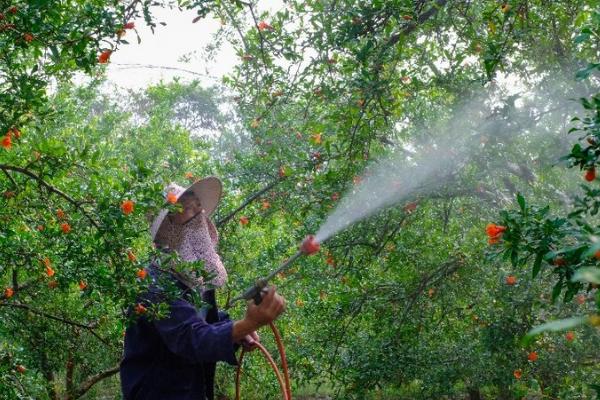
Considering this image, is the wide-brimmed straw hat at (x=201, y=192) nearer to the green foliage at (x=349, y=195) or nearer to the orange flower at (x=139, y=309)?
the green foliage at (x=349, y=195)

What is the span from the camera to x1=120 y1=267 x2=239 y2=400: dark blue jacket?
2316 millimetres

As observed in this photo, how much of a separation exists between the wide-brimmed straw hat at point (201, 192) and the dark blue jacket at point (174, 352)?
0.21 metres

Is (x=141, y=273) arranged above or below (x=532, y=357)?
above

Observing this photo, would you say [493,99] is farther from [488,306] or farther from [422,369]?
[422,369]

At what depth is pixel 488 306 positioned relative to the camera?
16.9 feet

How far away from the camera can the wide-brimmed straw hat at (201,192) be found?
8.86ft

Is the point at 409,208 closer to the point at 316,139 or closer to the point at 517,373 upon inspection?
the point at 316,139

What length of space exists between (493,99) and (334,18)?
9.30 ft

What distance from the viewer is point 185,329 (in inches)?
93.4

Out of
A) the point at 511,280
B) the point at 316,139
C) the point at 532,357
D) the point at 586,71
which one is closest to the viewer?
the point at 586,71

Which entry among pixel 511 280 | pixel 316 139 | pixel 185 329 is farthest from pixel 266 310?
pixel 511 280

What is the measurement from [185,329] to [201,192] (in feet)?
2.50

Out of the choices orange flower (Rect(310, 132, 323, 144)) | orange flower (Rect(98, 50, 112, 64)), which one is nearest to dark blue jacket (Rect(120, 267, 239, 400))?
orange flower (Rect(98, 50, 112, 64))

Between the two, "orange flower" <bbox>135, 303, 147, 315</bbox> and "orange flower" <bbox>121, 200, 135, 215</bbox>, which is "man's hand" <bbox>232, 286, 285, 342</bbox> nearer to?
"orange flower" <bbox>135, 303, 147, 315</bbox>
